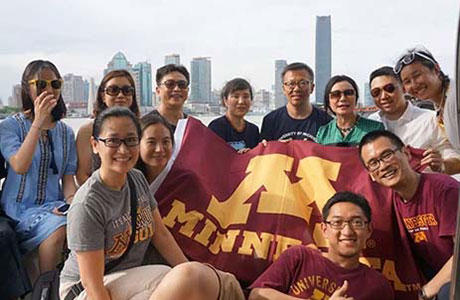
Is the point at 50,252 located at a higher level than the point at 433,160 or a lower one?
lower

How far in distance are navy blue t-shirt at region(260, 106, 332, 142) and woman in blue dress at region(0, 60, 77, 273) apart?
1.55 m

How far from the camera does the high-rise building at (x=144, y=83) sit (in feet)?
13.5

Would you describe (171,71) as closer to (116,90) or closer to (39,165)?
(116,90)

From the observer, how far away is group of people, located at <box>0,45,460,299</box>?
2.55 meters

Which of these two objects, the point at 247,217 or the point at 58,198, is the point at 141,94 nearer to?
the point at 58,198

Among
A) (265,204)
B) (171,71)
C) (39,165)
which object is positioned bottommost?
(265,204)

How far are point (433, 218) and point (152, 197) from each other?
1.45m

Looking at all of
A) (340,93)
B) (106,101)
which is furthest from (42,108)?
(340,93)

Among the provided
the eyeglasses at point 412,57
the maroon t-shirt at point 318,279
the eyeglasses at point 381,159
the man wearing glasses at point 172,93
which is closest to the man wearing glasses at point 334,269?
the maroon t-shirt at point 318,279

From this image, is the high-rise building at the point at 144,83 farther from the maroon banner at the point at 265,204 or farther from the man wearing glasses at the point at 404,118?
the man wearing glasses at the point at 404,118

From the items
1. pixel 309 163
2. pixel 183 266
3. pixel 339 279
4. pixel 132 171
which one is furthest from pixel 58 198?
pixel 339 279

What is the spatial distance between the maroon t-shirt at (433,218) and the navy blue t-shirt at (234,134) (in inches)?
65.4

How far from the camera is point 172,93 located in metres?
4.23

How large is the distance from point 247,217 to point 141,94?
4.56 feet
